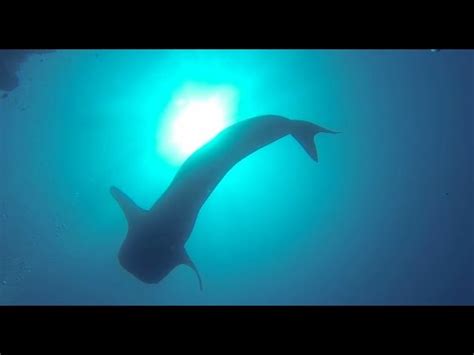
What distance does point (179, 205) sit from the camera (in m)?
7.23

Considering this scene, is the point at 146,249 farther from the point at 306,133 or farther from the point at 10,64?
the point at 10,64

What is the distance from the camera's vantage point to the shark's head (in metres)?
7.12

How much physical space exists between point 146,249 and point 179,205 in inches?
42.3

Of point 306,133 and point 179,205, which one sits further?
point 306,133

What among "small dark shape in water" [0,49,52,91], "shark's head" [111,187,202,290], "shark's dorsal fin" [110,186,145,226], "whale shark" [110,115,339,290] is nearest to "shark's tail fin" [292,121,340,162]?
"whale shark" [110,115,339,290]

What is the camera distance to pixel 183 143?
58.2 ft

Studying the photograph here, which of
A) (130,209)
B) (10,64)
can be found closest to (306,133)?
(130,209)

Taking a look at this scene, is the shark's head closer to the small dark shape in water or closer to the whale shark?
the whale shark

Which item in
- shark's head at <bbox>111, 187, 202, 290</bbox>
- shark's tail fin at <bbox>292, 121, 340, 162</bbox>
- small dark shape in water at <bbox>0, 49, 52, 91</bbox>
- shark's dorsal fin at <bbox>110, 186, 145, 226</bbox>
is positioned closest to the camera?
shark's head at <bbox>111, 187, 202, 290</bbox>

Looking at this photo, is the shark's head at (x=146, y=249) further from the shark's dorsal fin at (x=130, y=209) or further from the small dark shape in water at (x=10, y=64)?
the small dark shape in water at (x=10, y=64)

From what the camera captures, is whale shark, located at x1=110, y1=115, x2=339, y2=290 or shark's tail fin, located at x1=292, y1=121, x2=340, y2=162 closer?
whale shark, located at x1=110, y1=115, x2=339, y2=290

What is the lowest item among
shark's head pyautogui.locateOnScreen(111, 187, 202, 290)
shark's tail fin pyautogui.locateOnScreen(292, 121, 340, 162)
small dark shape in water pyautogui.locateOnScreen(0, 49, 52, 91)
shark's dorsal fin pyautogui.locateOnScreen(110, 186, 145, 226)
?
shark's head pyautogui.locateOnScreen(111, 187, 202, 290)
